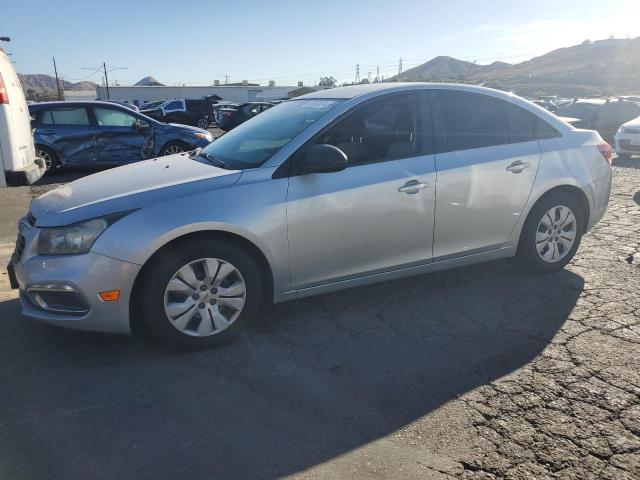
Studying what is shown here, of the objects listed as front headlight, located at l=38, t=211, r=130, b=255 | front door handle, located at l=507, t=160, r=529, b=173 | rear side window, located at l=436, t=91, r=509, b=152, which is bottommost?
front headlight, located at l=38, t=211, r=130, b=255

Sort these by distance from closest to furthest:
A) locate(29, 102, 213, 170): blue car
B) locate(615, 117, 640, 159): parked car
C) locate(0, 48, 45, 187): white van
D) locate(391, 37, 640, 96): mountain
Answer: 1. locate(0, 48, 45, 187): white van
2. locate(29, 102, 213, 170): blue car
3. locate(615, 117, 640, 159): parked car
4. locate(391, 37, 640, 96): mountain

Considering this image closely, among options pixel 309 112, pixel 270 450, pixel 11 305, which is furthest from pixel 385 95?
pixel 11 305

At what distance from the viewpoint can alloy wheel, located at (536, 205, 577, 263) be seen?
15.4ft

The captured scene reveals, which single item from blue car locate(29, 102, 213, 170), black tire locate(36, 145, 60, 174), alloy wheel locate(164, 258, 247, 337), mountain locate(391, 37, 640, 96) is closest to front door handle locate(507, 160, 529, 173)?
alloy wheel locate(164, 258, 247, 337)

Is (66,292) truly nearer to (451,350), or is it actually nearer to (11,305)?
(11,305)

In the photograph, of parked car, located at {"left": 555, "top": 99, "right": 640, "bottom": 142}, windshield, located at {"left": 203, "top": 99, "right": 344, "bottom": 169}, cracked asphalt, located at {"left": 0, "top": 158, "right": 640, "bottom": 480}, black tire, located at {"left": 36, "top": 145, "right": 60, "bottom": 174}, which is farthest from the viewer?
parked car, located at {"left": 555, "top": 99, "right": 640, "bottom": 142}

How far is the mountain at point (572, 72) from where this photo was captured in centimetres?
6775

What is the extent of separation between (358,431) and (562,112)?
22.3m

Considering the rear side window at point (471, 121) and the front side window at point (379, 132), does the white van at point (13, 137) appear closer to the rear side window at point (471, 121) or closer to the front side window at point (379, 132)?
the front side window at point (379, 132)

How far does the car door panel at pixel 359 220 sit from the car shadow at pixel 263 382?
1.42 feet

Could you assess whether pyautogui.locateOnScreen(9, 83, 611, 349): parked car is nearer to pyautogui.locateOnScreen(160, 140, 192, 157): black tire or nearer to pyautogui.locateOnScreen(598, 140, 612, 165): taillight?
pyautogui.locateOnScreen(598, 140, 612, 165): taillight

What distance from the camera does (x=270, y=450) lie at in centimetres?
256

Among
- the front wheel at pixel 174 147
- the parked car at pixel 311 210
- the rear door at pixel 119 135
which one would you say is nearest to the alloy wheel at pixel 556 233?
the parked car at pixel 311 210

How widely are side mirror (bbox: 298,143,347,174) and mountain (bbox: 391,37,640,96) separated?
33602 mm
